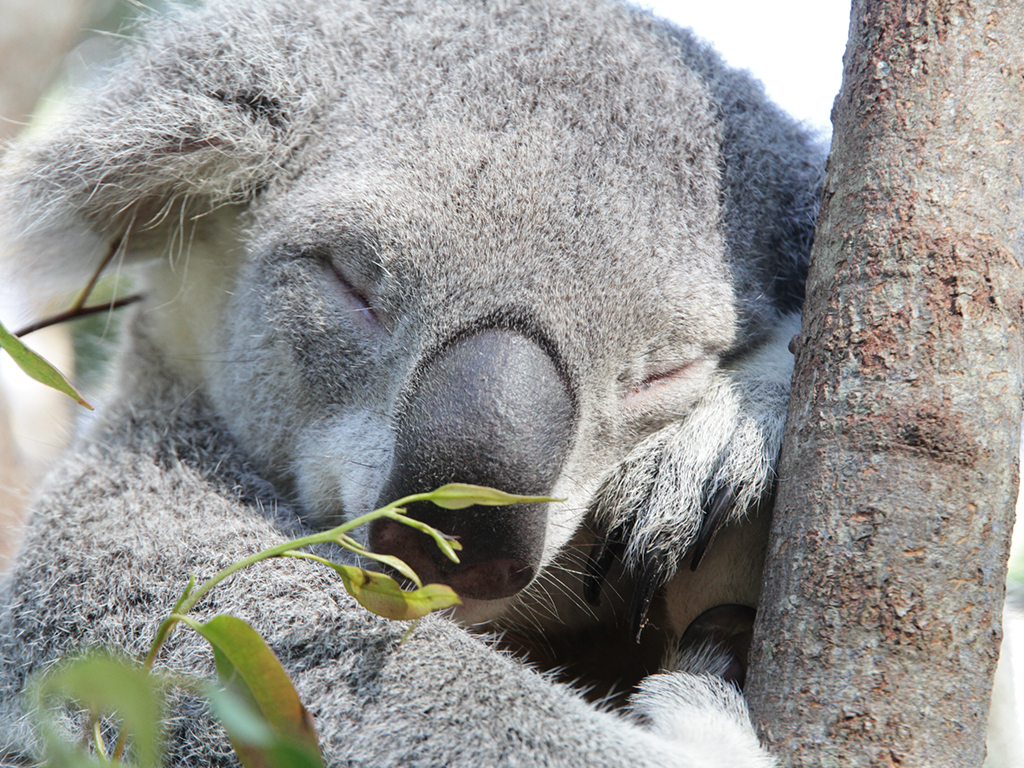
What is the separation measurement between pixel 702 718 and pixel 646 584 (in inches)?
13.1

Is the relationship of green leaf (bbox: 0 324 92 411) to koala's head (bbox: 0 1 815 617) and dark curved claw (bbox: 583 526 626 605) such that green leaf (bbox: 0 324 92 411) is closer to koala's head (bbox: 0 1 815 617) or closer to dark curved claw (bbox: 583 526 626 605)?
koala's head (bbox: 0 1 815 617)

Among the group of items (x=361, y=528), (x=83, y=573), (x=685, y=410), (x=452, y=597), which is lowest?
(x=83, y=573)

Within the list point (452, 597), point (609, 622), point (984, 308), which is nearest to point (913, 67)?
point (984, 308)

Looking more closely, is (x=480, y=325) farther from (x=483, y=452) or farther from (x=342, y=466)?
(x=342, y=466)

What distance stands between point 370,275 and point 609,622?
1.07 meters

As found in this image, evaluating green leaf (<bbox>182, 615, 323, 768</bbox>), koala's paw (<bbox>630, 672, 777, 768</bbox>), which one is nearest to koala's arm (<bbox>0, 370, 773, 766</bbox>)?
koala's paw (<bbox>630, 672, 777, 768</bbox>)

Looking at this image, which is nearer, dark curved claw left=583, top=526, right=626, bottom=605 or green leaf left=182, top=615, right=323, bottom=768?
green leaf left=182, top=615, right=323, bottom=768

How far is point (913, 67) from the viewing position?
1423 millimetres

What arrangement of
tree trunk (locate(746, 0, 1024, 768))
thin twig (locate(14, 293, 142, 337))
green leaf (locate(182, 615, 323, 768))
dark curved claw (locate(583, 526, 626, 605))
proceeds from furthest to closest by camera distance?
thin twig (locate(14, 293, 142, 337)), dark curved claw (locate(583, 526, 626, 605)), tree trunk (locate(746, 0, 1024, 768)), green leaf (locate(182, 615, 323, 768))

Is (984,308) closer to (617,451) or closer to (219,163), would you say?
(617,451)

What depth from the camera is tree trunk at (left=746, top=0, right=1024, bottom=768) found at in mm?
1237

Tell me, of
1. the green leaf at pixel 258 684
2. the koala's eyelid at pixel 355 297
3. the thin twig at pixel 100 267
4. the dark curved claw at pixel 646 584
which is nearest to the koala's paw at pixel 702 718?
the dark curved claw at pixel 646 584

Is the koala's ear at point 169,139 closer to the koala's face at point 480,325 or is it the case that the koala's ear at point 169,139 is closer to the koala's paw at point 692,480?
the koala's face at point 480,325

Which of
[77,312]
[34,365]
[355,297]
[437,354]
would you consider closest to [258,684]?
[34,365]
